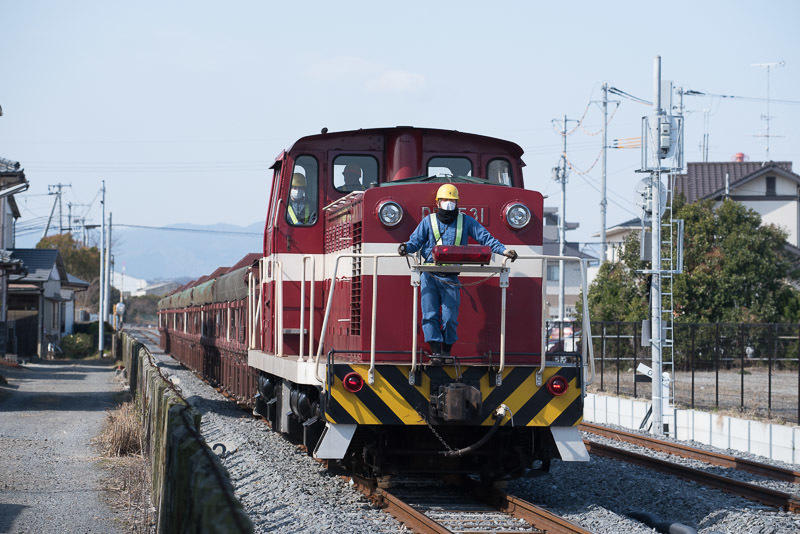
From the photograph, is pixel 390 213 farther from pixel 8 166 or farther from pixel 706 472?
pixel 8 166

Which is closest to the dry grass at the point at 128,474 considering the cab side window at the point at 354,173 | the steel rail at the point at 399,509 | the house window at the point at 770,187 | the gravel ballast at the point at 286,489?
the gravel ballast at the point at 286,489

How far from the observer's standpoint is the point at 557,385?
7.52 meters

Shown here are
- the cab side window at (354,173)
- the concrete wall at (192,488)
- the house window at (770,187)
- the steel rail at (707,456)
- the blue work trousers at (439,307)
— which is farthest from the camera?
the house window at (770,187)

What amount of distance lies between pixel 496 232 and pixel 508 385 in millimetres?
1420

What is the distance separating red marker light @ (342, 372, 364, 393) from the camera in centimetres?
727

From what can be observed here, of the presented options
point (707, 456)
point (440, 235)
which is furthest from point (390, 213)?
point (707, 456)

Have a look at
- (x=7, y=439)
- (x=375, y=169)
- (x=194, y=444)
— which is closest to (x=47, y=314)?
(x=7, y=439)

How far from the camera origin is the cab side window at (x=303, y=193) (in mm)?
9367

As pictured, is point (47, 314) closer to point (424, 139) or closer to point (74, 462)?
point (74, 462)

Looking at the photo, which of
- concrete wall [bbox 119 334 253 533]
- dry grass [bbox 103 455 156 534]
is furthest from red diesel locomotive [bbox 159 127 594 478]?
concrete wall [bbox 119 334 253 533]

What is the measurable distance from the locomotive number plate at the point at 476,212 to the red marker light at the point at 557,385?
1.51m

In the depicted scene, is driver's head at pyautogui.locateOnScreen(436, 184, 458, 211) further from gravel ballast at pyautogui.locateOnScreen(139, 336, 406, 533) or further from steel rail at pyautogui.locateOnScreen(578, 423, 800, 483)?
steel rail at pyautogui.locateOnScreen(578, 423, 800, 483)

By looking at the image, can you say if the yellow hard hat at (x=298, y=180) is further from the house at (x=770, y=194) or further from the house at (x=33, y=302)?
the house at (x=770, y=194)

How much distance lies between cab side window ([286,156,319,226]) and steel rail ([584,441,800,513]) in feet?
15.9
